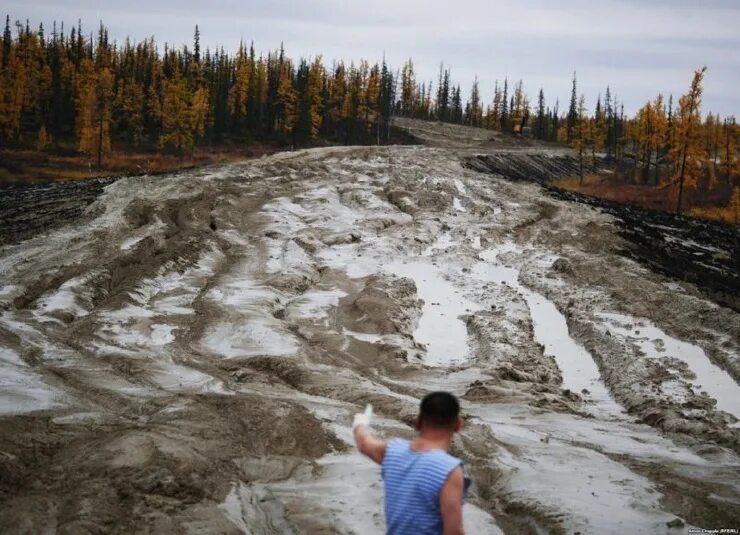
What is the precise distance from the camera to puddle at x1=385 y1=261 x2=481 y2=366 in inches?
534

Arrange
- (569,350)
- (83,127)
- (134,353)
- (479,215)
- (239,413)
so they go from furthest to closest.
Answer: (83,127), (479,215), (569,350), (134,353), (239,413)

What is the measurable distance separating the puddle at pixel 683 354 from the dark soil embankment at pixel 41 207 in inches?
728

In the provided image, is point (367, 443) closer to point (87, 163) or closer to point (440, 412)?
point (440, 412)

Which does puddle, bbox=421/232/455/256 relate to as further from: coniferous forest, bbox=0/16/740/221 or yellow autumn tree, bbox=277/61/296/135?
yellow autumn tree, bbox=277/61/296/135

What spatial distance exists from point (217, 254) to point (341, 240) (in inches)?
194

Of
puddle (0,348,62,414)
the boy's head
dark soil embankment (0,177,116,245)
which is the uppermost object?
the boy's head

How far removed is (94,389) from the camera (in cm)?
934

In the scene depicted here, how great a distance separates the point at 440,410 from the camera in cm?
318

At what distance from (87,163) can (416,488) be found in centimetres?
6489

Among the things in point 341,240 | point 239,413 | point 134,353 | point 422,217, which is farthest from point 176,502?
point 422,217

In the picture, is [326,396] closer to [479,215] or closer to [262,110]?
[479,215]

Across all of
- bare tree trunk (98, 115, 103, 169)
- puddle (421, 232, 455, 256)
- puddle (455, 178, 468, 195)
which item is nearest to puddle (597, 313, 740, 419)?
puddle (421, 232, 455, 256)

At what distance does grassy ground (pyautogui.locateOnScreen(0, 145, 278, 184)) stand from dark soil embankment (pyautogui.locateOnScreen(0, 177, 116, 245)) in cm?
1713

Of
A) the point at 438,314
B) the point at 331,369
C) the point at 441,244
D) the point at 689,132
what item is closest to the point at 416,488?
the point at 331,369
